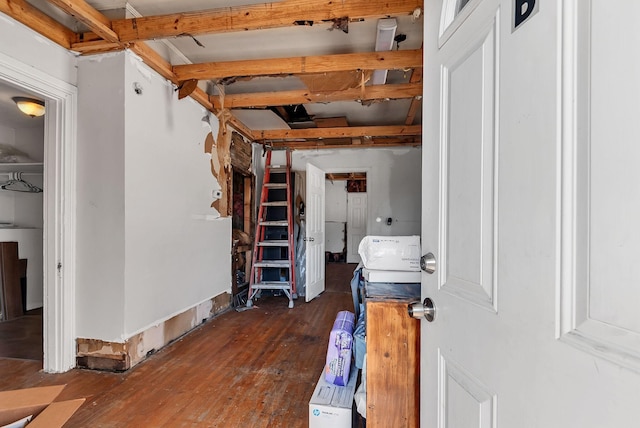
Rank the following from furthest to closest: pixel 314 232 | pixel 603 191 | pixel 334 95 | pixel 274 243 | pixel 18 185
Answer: pixel 314 232 < pixel 274 243 < pixel 18 185 < pixel 334 95 < pixel 603 191

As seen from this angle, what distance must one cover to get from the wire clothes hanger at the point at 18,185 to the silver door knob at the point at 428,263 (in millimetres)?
5313

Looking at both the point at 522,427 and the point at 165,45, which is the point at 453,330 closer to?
the point at 522,427

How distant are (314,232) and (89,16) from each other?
3.42 metres

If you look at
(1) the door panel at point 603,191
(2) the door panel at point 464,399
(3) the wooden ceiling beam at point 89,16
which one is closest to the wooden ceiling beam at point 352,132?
(3) the wooden ceiling beam at point 89,16

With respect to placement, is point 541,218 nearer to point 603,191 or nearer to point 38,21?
point 603,191

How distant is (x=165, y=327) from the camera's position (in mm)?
2727

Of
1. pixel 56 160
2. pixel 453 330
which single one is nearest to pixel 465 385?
pixel 453 330

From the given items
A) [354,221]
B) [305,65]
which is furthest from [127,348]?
[354,221]

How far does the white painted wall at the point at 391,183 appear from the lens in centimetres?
509

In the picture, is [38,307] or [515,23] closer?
[515,23]

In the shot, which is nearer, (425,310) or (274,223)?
(425,310)

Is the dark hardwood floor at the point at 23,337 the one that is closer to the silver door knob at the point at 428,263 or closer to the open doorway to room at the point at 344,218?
the silver door knob at the point at 428,263

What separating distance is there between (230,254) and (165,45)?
242 cm

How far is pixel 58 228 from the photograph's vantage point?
2.22 metres
